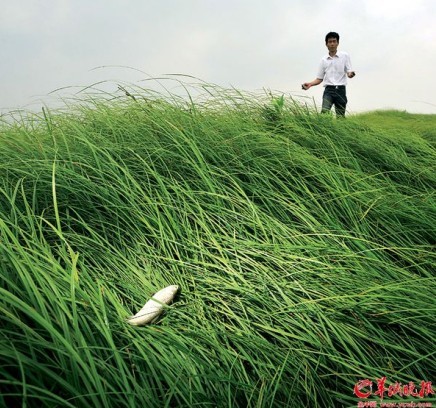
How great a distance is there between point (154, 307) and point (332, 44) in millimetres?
6005

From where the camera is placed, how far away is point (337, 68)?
6.50 meters

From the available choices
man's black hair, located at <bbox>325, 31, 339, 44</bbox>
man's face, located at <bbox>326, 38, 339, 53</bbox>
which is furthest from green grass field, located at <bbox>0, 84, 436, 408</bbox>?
man's black hair, located at <bbox>325, 31, 339, 44</bbox>

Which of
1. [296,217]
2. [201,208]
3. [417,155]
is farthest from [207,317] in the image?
[417,155]

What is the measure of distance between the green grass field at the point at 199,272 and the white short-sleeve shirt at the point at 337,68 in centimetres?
382

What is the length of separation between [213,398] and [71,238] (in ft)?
2.98

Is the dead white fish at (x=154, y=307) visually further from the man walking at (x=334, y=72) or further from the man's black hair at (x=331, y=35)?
the man's black hair at (x=331, y=35)

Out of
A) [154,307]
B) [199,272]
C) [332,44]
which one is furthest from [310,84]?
[154,307]

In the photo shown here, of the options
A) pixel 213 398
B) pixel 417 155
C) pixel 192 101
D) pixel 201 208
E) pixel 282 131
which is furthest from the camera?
pixel 417 155

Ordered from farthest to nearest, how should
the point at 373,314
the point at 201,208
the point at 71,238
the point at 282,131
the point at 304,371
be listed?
the point at 282,131
the point at 201,208
the point at 71,238
the point at 373,314
the point at 304,371

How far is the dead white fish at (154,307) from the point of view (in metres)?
1.37

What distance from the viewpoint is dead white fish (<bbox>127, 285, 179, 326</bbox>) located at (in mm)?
1365

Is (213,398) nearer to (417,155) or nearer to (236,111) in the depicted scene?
(236,111)

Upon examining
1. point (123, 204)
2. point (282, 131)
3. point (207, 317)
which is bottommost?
point (207, 317)

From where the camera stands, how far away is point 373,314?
5.07 ft
